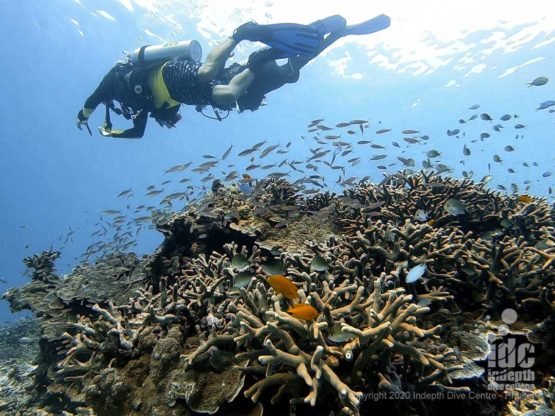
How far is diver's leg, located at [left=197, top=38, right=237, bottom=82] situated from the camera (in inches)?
332

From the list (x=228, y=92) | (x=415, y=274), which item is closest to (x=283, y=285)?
(x=415, y=274)

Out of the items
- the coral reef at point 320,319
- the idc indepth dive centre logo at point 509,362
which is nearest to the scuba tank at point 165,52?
the coral reef at point 320,319

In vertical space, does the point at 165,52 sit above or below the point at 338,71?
above

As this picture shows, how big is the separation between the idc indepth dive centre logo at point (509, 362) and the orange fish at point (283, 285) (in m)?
1.91

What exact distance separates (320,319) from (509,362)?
195 centimetres

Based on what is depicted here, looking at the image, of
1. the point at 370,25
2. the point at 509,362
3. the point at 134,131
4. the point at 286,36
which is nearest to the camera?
the point at 509,362

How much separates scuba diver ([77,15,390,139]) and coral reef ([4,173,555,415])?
387cm

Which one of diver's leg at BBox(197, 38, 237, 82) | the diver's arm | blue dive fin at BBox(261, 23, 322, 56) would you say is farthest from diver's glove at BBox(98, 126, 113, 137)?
blue dive fin at BBox(261, 23, 322, 56)

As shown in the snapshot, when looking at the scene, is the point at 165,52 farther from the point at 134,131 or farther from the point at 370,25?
the point at 370,25

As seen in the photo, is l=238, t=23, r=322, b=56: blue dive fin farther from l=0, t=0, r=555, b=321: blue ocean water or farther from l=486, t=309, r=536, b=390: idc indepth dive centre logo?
l=486, t=309, r=536, b=390: idc indepth dive centre logo

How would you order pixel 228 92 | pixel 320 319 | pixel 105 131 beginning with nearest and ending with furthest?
pixel 320 319 → pixel 228 92 → pixel 105 131

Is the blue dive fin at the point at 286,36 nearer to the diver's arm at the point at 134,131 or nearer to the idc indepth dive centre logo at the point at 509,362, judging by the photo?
the diver's arm at the point at 134,131

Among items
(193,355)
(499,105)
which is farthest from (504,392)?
(499,105)

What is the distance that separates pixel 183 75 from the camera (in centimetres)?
866
